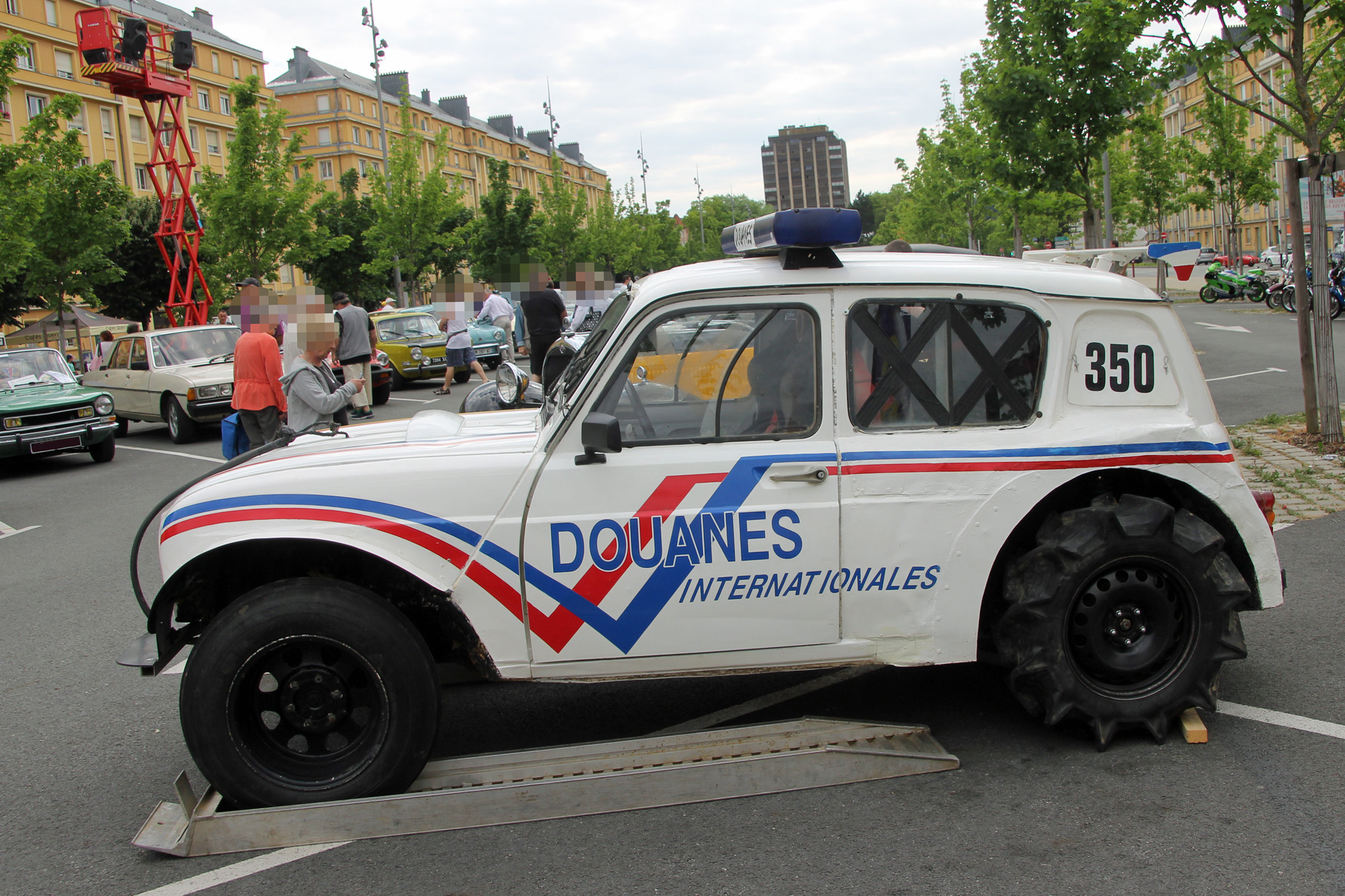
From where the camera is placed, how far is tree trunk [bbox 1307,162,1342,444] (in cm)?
948

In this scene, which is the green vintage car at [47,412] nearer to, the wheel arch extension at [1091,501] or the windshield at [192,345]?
the windshield at [192,345]

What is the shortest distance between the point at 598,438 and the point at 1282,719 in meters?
2.95

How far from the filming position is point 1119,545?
3779 millimetres

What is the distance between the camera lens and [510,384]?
630 cm

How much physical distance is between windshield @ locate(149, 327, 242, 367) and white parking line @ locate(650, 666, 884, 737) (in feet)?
47.6

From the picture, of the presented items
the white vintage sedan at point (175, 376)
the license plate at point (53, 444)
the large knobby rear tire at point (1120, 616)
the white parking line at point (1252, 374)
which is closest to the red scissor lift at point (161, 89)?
the white vintage sedan at point (175, 376)

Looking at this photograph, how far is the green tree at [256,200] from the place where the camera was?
31.8 meters

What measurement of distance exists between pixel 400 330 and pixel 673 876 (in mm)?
21909

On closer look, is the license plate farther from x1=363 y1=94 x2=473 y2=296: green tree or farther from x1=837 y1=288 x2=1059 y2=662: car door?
x1=363 y1=94 x2=473 y2=296: green tree

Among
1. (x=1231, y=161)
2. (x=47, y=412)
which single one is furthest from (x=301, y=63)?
(x=47, y=412)

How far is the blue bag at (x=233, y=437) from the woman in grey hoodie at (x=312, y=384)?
1.19m

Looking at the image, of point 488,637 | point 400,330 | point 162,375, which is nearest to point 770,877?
point 488,637

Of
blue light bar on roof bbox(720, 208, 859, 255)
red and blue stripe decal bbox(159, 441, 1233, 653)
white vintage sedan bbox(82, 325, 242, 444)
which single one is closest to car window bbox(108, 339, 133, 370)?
white vintage sedan bbox(82, 325, 242, 444)

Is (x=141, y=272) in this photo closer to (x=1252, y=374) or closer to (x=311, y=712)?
(x=1252, y=374)
